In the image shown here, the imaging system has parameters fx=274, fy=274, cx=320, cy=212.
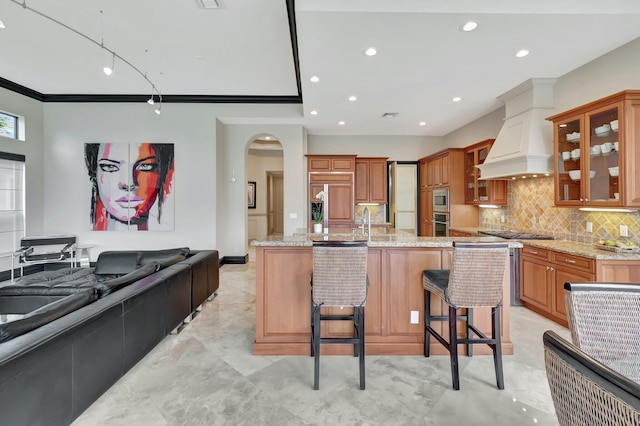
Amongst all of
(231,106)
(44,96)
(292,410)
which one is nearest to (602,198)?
(292,410)

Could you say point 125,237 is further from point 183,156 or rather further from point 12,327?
point 12,327

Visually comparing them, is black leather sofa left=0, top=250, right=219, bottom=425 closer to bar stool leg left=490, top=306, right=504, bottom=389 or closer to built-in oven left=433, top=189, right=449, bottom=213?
bar stool leg left=490, top=306, right=504, bottom=389

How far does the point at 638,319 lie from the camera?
1204 mm

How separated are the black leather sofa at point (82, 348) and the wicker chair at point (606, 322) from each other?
8.24ft

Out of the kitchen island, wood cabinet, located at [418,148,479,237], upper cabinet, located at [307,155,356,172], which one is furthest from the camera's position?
upper cabinet, located at [307,155,356,172]

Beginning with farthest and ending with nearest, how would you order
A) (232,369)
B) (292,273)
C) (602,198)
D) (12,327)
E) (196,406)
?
(602,198), (292,273), (232,369), (196,406), (12,327)

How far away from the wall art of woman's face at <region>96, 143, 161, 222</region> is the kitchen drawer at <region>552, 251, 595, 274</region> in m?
6.45

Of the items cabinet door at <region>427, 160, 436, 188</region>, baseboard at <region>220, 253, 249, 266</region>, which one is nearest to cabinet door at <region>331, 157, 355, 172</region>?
cabinet door at <region>427, 160, 436, 188</region>

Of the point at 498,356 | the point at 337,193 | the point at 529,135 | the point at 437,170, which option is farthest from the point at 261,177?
the point at 498,356

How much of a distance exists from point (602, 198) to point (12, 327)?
487 cm

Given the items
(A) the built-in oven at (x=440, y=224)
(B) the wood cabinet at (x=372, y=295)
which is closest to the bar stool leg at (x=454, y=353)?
(B) the wood cabinet at (x=372, y=295)

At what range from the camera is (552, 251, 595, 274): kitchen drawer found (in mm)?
2688

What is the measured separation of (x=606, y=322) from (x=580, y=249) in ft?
7.61

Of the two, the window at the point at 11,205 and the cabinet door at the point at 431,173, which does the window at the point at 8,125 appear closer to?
the window at the point at 11,205
